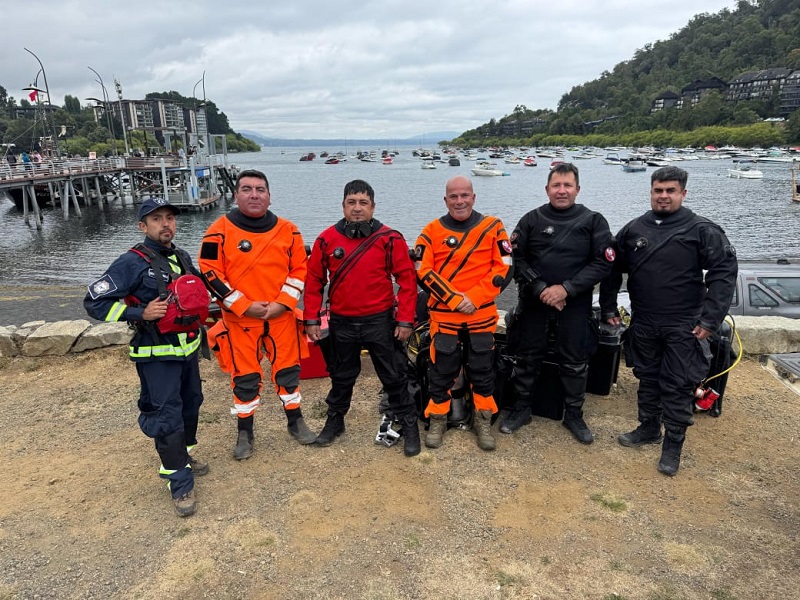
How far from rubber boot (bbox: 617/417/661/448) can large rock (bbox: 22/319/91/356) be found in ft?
20.1

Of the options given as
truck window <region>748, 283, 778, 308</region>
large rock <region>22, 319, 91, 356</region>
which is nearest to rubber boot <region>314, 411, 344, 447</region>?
large rock <region>22, 319, 91, 356</region>

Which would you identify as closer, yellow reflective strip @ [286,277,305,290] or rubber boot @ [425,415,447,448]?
yellow reflective strip @ [286,277,305,290]

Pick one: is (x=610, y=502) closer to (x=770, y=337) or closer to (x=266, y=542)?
(x=266, y=542)

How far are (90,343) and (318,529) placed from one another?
175 inches

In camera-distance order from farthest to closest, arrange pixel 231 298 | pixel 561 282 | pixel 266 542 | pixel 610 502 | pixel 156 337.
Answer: pixel 561 282 < pixel 231 298 < pixel 610 502 < pixel 156 337 < pixel 266 542

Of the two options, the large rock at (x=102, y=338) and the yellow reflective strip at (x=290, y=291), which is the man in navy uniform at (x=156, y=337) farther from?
the large rock at (x=102, y=338)

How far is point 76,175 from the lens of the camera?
37.4 m

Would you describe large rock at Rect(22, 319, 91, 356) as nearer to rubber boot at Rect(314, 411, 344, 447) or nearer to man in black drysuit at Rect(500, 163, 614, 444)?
rubber boot at Rect(314, 411, 344, 447)

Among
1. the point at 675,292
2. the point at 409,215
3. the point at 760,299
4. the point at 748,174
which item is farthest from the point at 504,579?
the point at 748,174

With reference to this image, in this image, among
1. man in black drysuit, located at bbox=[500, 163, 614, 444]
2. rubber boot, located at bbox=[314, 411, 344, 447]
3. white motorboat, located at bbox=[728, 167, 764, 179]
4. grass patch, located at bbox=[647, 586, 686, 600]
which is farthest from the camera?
white motorboat, located at bbox=[728, 167, 764, 179]

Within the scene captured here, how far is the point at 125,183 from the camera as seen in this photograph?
5194cm

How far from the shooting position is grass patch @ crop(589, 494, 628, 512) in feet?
10.9

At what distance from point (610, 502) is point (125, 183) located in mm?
58727

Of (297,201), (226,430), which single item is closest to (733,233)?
(226,430)
